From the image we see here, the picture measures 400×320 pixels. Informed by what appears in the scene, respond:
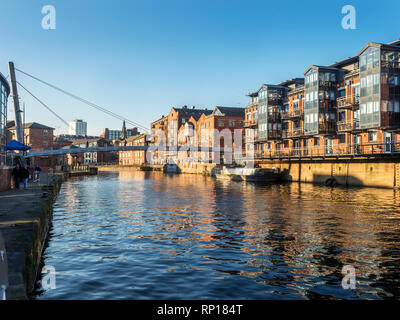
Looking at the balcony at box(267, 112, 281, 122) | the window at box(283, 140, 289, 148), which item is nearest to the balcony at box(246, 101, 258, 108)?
the balcony at box(267, 112, 281, 122)

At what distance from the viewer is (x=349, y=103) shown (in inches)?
1825

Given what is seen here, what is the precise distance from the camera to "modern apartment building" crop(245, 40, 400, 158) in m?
40.4

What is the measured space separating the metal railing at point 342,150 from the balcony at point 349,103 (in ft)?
16.3

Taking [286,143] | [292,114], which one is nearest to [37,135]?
[286,143]

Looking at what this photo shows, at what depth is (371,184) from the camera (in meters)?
40.3

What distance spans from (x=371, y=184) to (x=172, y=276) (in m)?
36.6

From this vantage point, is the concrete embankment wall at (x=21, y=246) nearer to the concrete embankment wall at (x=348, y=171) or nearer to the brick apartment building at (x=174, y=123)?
the concrete embankment wall at (x=348, y=171)

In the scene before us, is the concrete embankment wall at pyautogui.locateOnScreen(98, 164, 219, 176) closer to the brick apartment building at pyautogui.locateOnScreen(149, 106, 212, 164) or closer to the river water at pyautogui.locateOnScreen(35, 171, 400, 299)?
the brick apartment building at pyautogui.locateOnScreen(149, 106, 212, 164)

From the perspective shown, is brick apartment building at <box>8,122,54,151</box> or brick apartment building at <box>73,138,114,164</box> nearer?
brick apartment building at <box>8,122,54,151</box>

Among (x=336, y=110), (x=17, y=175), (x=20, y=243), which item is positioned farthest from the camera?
(x=336, y=110)

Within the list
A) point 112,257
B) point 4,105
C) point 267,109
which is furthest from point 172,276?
point 267,109

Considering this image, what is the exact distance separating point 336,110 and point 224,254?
145 ft

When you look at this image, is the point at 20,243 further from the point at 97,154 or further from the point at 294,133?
the point at 97,154
